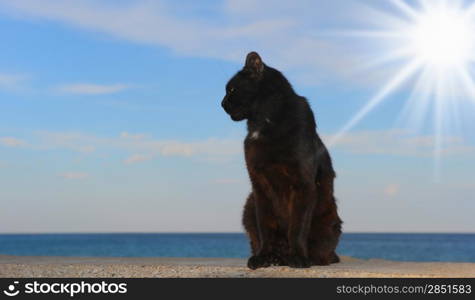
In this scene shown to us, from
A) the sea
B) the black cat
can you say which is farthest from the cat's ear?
the sea

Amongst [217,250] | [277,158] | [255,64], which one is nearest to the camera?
[277,158]

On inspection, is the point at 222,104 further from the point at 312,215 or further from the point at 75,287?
the point at 75,287

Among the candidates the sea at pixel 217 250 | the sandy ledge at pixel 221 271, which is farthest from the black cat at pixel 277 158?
the sea at pixel 217 250

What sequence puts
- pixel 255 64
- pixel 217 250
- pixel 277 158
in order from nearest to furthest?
pixel 277 158 → pixel 255 64 → pixel 217 250

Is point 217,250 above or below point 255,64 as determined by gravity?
above

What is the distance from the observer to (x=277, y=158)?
904cm

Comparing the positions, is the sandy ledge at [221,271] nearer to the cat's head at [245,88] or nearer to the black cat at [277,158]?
the black cat at [277,158]

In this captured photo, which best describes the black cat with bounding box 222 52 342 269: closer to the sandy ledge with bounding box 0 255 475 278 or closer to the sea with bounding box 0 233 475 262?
the sandy ledge with bounding box 0 255 475 278

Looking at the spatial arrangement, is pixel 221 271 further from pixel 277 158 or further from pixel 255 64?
pixel 255 64

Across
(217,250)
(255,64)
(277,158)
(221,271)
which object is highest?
(217,250)

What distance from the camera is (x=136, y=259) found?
12.5 meters

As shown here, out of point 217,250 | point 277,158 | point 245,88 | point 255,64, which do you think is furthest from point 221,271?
point 217,250

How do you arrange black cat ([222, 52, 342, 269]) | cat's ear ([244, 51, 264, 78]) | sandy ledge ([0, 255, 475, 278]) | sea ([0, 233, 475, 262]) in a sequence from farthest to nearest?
sea ([0, 233, 475, 262])
cat's ear ([244, 51, 264, 78])
black cat ([222, 52, 342, 269])
sandy ledge ([0, 255, 475, 278])

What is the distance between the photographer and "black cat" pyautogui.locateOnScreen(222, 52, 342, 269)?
9086 millimetres
